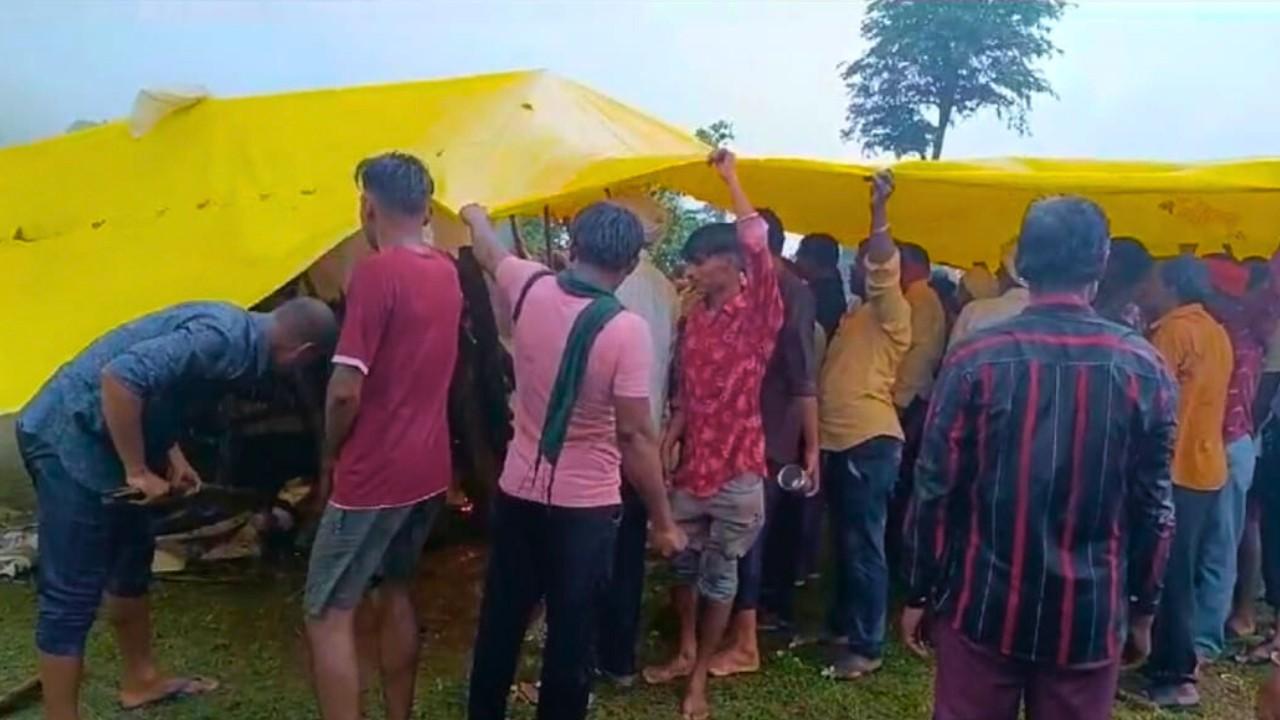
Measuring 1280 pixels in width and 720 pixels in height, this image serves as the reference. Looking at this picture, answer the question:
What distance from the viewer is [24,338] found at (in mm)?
3834

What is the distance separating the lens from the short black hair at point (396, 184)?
9.63ft

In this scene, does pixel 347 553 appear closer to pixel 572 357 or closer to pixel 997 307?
pixel 572 357

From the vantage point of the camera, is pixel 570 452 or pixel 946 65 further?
pixel 946 65

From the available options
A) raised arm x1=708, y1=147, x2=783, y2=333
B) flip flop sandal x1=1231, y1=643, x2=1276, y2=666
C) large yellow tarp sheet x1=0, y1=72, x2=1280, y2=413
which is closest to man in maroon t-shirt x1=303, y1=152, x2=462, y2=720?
large yellow tarp sheet x1=0, y1=72, x2=1280, y2=413

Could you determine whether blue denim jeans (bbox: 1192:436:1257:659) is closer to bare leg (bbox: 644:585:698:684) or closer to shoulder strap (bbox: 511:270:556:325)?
bare leg (bbox: 644:585:698:684)

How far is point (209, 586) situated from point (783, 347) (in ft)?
8.52

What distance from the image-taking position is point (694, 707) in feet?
12.3

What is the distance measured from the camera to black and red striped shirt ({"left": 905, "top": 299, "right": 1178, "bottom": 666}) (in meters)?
2.15

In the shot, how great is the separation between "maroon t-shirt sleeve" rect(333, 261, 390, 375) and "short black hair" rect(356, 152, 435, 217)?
0.19 metres

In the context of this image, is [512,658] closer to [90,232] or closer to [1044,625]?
[1044,625]

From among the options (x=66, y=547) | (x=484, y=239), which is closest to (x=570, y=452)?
(x=484, y=239)

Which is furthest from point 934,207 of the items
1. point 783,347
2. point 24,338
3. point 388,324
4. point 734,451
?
point 24,338

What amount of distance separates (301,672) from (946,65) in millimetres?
12487

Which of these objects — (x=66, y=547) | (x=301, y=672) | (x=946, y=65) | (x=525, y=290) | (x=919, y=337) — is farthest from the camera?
(x=946, y=65)
